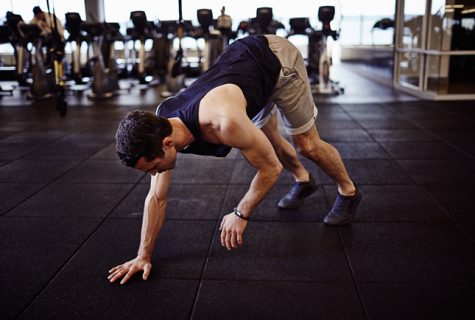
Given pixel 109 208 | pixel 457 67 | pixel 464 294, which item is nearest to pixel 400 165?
pixel 464 294

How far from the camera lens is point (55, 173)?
310cm

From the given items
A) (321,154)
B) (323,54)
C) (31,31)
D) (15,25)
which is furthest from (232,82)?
(15,25)

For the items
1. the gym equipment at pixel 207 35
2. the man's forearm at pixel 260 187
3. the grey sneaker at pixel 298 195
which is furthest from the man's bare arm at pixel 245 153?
the gym equipment at pixel 207 35

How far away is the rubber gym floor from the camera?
1546mm

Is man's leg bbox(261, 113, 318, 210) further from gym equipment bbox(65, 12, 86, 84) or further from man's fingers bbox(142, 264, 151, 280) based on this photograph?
gym equipment bbox(65, 12, 86, 84)

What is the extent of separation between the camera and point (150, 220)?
5.60 feet

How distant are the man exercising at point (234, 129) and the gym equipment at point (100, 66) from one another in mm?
4994

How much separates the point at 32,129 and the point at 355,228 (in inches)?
142

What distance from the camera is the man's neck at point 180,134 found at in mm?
1474

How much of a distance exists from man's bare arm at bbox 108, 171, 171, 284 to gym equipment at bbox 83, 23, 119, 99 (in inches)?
208

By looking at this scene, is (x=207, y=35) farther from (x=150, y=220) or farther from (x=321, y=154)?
(x=150, y=220)

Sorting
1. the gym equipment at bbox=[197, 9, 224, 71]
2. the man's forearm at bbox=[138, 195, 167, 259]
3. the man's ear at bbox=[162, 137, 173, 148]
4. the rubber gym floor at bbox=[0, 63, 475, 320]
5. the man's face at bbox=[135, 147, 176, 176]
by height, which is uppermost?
the gym equipment at bbox=[197, 9, 224, 71]

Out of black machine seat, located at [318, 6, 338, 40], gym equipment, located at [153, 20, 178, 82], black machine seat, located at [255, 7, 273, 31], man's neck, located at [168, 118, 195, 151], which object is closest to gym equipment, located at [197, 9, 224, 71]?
gym equipment, located at [153, 20, 178, 82]

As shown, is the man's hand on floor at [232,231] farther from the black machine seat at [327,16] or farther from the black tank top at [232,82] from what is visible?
the black machine seat at [327,16]
